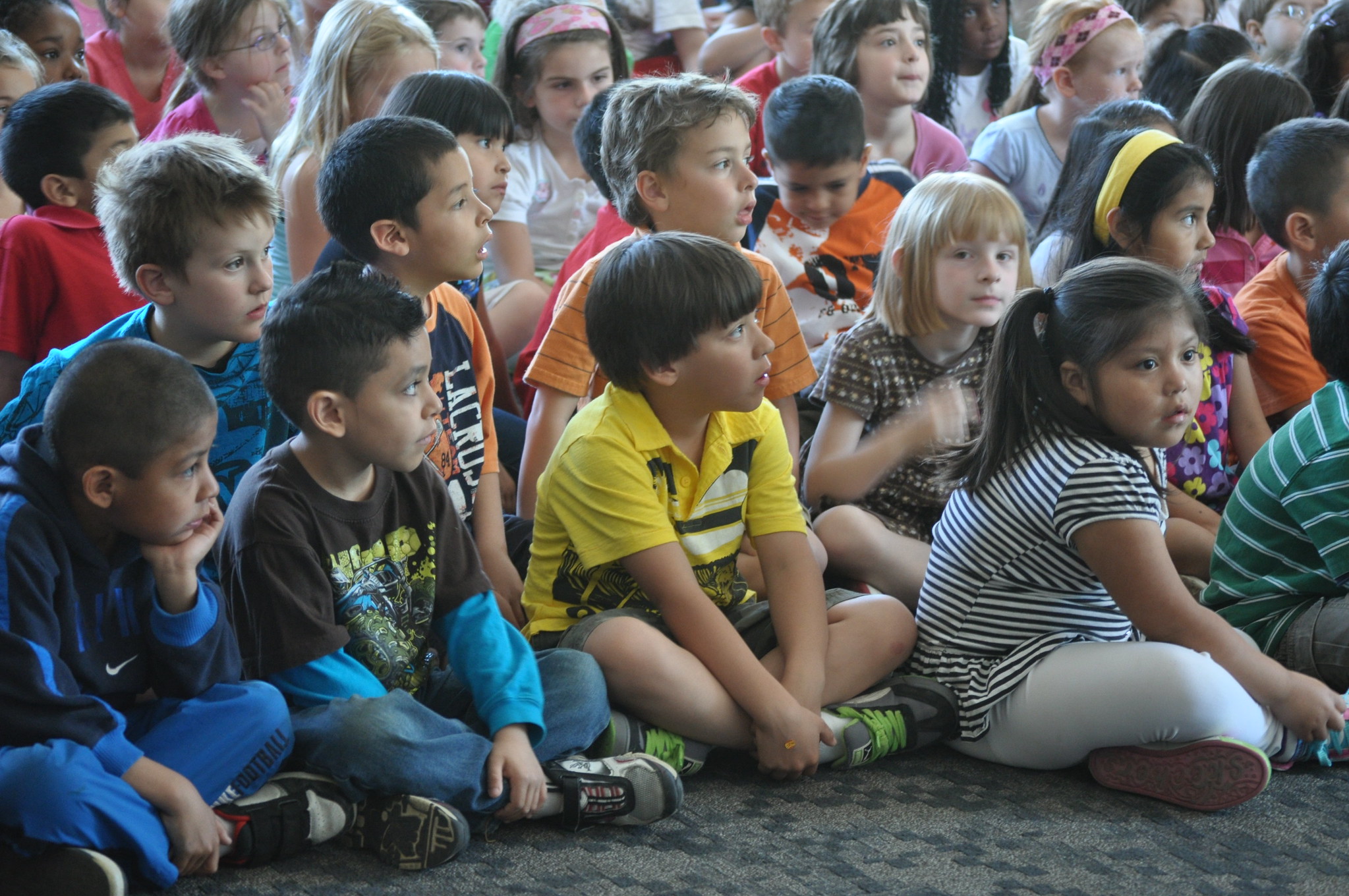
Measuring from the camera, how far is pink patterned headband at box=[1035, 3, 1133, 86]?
9.41ft

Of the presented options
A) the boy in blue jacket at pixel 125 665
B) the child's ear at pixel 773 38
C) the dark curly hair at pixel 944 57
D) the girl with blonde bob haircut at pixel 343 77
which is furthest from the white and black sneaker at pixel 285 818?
the dark curly hair at pixel 944 57

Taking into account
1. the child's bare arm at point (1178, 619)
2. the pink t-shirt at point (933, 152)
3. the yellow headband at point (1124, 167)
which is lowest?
the child's bare arm at point (1178, 619)

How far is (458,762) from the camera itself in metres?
1.29

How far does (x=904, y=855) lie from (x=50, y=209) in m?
1.49

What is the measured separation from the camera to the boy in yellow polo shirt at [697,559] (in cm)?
147

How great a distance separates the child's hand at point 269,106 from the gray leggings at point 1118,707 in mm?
1783

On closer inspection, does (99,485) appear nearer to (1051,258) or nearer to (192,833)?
(192,833)

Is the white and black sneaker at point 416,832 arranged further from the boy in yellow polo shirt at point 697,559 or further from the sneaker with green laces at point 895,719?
the sneaker with green laces at point 895,719

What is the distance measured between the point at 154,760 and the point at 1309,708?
1.24 meters

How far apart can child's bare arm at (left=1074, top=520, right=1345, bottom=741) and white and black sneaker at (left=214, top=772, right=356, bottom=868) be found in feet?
2.84

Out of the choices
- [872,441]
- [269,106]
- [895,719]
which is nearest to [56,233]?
[269,106]

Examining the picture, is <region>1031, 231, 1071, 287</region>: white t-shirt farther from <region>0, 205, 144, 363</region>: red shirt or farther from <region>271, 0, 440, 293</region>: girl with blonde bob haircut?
<region>0, 205, 144, 363</region>: red shirt

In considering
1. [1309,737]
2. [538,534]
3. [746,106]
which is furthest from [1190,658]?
[746,106]

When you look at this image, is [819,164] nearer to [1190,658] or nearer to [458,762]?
[1190,658]
